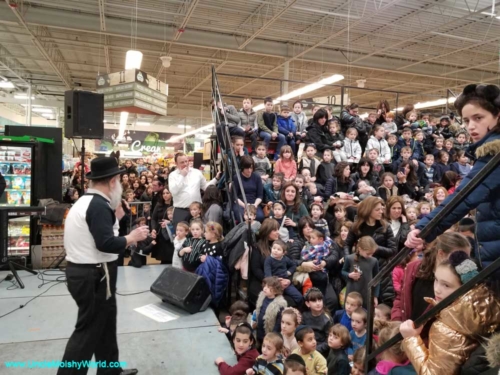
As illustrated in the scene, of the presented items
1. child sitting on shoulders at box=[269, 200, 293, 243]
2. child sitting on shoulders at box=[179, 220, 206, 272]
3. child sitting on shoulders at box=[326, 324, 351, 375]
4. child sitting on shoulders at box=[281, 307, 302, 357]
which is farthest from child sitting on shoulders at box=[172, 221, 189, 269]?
child sitting on shoulders at box=[326, 324, 351, 375]

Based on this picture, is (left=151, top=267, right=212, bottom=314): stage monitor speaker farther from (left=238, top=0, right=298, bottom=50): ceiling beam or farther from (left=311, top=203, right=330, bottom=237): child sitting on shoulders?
(left=238, top=0, right=298, bottom=50): ceiling beam

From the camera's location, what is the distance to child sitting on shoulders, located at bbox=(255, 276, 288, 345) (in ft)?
11.9

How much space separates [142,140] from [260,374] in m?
21.8

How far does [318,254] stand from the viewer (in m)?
4.32

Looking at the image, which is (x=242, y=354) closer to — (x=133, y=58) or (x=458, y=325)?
(x=458, y=325)

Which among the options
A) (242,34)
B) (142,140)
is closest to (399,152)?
(242,34)

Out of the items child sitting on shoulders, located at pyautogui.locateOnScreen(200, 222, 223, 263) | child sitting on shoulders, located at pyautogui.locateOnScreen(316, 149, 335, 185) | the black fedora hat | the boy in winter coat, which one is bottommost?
child sitting on shoulders, located at pyautogui.locateOnScreen(200, 222, 223, 263)

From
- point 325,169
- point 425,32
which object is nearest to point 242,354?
point 325,169

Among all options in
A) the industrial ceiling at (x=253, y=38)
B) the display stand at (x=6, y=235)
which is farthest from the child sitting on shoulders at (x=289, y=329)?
the industrial ceiling at (x=253, y=38)

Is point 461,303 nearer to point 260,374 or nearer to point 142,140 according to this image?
point 260,374

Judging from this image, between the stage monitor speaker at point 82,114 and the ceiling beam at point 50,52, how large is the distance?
5.35 meters

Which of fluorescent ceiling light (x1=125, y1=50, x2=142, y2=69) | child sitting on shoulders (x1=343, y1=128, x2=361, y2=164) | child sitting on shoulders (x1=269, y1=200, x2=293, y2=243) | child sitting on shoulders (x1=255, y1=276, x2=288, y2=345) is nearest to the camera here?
child sitting on shoulders (x1=255, y1=276, x2=288, y2=345)

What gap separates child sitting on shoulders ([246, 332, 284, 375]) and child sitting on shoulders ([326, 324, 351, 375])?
0.42 metres

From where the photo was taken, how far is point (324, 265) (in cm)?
425
